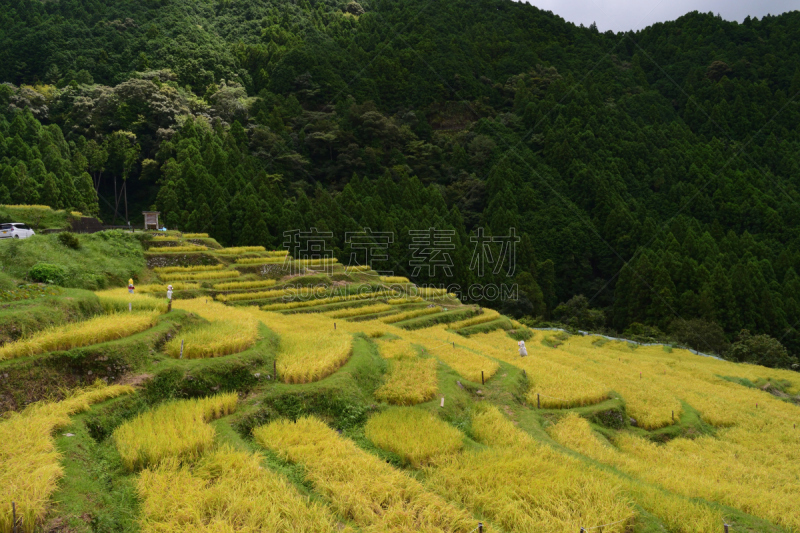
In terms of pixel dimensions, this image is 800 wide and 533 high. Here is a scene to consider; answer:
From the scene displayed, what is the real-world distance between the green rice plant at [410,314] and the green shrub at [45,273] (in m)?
12.8

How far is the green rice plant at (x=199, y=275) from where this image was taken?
2027 cm

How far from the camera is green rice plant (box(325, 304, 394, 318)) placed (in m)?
20.3

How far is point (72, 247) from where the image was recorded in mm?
17766

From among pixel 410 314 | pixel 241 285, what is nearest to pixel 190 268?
pixel 241 285

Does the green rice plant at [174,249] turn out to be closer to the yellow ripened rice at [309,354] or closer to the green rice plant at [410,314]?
the green rice plant at [410,314]

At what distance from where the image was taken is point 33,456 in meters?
4.38

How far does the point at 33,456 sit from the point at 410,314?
1860cm

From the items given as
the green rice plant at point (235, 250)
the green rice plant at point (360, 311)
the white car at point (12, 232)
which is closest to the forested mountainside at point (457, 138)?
the green rice plant at point (235, 250)

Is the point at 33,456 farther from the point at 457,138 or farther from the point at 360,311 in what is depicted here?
the point at 457,138

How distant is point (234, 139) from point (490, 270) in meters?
33.3

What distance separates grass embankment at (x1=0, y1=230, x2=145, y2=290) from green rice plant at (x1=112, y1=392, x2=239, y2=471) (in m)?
11.4

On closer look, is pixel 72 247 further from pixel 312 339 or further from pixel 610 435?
pixel 610 435

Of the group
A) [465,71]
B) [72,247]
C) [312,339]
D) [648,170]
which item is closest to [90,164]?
[72,247]

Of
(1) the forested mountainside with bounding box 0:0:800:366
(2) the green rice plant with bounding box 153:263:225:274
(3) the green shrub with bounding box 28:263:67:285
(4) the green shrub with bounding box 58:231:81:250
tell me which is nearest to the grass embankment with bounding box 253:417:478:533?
(3) the green shrub with bounding box 28:263:67:285
